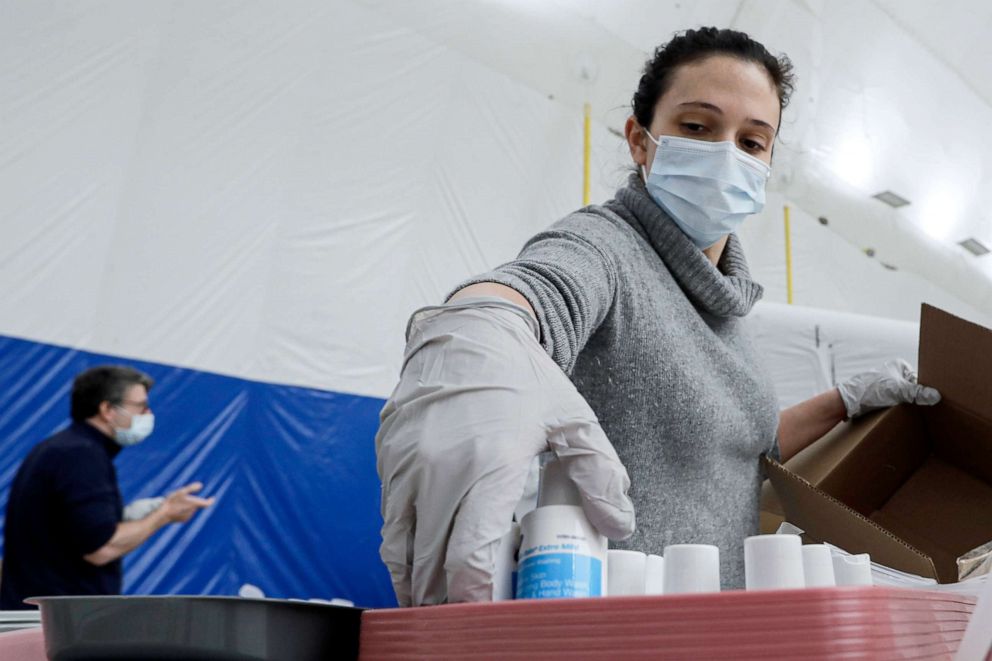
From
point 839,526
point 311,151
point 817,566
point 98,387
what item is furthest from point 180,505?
point 817,566

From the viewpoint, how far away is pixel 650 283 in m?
0.96

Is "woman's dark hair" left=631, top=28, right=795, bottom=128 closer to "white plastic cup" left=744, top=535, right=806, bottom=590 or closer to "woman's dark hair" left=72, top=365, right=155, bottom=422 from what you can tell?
"white plastic cup" left=744, top=535, right=806, bottom=590

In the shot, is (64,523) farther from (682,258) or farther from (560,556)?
(560,556)

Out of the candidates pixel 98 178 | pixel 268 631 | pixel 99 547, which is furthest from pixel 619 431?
pixel 98 178

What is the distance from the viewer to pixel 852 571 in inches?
21.6

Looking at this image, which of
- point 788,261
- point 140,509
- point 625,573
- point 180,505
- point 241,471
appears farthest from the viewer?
point 788,261

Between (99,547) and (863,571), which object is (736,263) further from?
(99,547)

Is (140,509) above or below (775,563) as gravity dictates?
below

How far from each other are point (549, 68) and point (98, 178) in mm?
2017

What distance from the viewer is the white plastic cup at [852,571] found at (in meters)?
0.55

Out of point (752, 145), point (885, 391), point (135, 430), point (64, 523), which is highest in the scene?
point (752, 145)

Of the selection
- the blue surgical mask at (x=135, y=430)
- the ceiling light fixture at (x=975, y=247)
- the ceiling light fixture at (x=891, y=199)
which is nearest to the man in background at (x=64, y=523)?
the blue surgical mask at (x=135, y=430)

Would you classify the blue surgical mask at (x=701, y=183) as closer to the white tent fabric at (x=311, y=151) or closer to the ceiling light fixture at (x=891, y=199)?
the white tent fabric at (x=311, y=151)

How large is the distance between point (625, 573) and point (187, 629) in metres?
0.25
